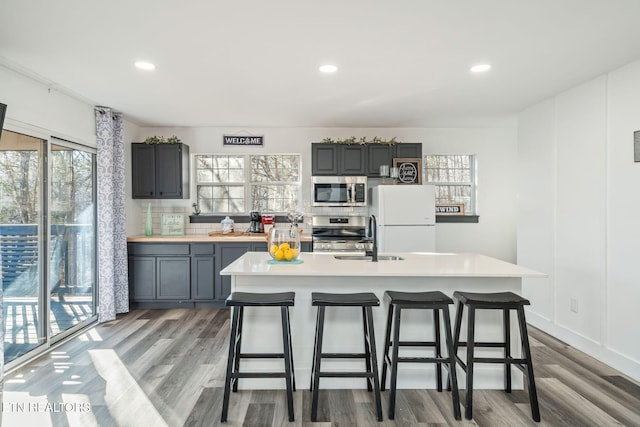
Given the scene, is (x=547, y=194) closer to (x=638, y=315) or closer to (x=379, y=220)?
(x=638, y=315)

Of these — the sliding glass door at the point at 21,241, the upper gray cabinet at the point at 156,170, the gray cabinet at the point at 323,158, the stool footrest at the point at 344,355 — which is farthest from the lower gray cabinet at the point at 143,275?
the stool footrest at the point at 344,355

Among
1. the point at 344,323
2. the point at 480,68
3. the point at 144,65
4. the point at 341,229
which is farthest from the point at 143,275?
the point at 480,68

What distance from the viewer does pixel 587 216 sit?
11.4 feet

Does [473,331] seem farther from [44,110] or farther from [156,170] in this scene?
[156,170]

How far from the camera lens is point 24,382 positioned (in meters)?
2.80

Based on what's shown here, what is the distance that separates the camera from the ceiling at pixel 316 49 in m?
2.20

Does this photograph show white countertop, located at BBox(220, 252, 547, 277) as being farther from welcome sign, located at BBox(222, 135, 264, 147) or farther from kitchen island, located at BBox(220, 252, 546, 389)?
welcome sign, located at BBox(222, 135, 264, 147)

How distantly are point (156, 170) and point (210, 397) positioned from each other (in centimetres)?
348

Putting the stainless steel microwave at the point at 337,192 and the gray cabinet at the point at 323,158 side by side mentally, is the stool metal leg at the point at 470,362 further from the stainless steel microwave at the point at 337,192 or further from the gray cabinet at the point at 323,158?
the gray cabinet at the point at 323,158

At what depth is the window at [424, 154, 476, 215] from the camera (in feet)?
18.2

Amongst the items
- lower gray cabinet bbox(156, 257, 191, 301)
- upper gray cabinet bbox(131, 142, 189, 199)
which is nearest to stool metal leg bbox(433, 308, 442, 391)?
lower gray cabinet bbox(156, 257, 191, 301)

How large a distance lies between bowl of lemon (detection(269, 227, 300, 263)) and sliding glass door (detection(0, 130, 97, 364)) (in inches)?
80.8

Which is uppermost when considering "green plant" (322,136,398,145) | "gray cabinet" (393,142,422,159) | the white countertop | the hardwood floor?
"green plant" (322,136,398,145)

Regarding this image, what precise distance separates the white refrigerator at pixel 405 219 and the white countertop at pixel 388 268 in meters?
1.60
